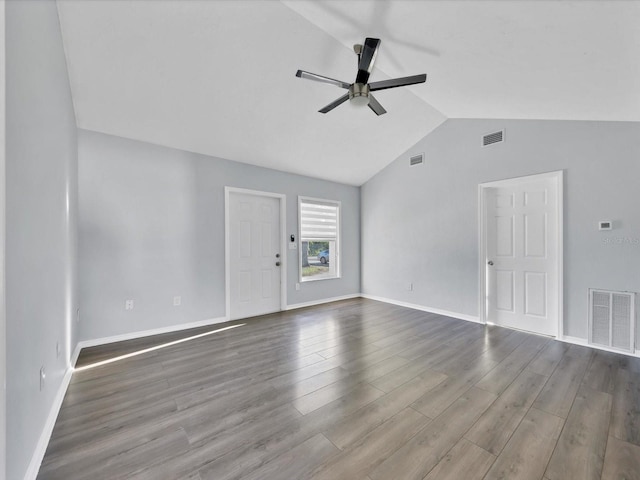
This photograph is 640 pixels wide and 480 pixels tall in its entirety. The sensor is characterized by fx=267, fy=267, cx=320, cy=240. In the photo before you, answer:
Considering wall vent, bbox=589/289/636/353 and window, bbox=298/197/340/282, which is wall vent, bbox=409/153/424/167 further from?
wall vent, bbox=589/289/636/353

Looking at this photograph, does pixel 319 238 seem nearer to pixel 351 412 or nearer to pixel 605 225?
pixel 351 412

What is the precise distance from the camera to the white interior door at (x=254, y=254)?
4.21 metres

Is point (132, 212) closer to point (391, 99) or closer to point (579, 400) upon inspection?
point (391, 99)

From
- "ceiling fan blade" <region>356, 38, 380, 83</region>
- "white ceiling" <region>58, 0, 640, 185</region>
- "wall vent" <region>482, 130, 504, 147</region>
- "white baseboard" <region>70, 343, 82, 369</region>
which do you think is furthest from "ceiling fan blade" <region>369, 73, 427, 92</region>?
"white baseboard" <region>70, 343, 82, 369</region>

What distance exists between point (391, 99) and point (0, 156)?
12.0 ft

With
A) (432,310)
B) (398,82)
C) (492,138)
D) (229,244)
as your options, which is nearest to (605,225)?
(492,138)

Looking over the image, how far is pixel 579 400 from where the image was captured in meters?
2.04

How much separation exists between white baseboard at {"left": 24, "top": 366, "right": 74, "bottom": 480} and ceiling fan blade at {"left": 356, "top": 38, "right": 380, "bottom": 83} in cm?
325

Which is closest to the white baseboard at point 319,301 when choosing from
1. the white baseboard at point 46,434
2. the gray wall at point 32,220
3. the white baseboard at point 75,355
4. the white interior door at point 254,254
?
the white interior door at point 254,254

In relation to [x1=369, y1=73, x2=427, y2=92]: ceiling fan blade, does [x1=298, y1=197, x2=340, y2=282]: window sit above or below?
below

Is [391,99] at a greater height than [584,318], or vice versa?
[391,99]

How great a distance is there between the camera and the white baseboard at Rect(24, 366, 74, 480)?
1.36 metres

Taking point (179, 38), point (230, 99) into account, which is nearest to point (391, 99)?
point (230, 99)

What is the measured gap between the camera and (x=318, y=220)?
5.27 m
